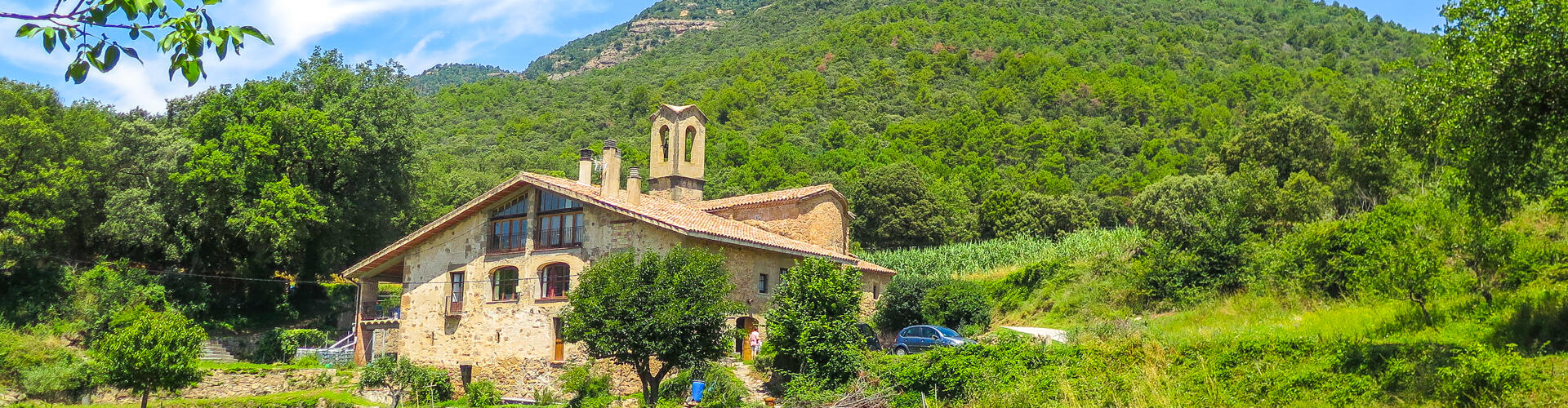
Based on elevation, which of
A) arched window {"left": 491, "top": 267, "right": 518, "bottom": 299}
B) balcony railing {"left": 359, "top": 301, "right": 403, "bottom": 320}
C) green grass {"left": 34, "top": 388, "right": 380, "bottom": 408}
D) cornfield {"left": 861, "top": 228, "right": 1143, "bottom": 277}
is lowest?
green grass {"left": 34, "top": 388, "right": 380, "bottom": 408}

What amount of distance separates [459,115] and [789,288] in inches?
3089

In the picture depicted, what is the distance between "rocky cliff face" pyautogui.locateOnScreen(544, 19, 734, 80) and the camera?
495 ft

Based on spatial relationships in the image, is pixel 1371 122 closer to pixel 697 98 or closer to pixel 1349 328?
pixel 1349 328

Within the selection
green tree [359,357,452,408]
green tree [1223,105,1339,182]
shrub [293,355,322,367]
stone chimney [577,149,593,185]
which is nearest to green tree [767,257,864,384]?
green tree [359,357,452,408]

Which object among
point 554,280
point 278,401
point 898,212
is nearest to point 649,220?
point 554,280

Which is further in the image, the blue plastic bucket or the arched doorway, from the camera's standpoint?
the arched doorway

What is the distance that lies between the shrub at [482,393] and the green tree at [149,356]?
6.75 m

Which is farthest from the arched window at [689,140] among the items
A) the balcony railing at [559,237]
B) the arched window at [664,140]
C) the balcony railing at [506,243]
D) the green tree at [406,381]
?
the green tree at [406,381]

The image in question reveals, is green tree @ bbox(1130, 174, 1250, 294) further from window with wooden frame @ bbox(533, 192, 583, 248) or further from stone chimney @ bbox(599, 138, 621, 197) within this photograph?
window with wooden frame @ bbox(533, 192, 583, 248)

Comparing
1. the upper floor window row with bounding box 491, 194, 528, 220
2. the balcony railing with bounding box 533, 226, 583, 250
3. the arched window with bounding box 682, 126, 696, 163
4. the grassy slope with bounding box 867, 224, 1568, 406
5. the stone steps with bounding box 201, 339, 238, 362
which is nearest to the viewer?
the grassy slope with bounding box 867, 224, 1568, 406

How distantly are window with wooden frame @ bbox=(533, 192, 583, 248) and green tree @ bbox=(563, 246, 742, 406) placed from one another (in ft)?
16.8

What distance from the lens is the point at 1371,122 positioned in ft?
119

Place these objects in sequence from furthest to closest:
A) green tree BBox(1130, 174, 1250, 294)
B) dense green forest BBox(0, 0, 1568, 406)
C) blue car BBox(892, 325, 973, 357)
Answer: green tree BBox(1130, 174, 1250, 294), blue car BBox(892, 325, 973, 357), dense green forest BBox(0, 0, 1568, 406)

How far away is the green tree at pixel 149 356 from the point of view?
74.7 feet
